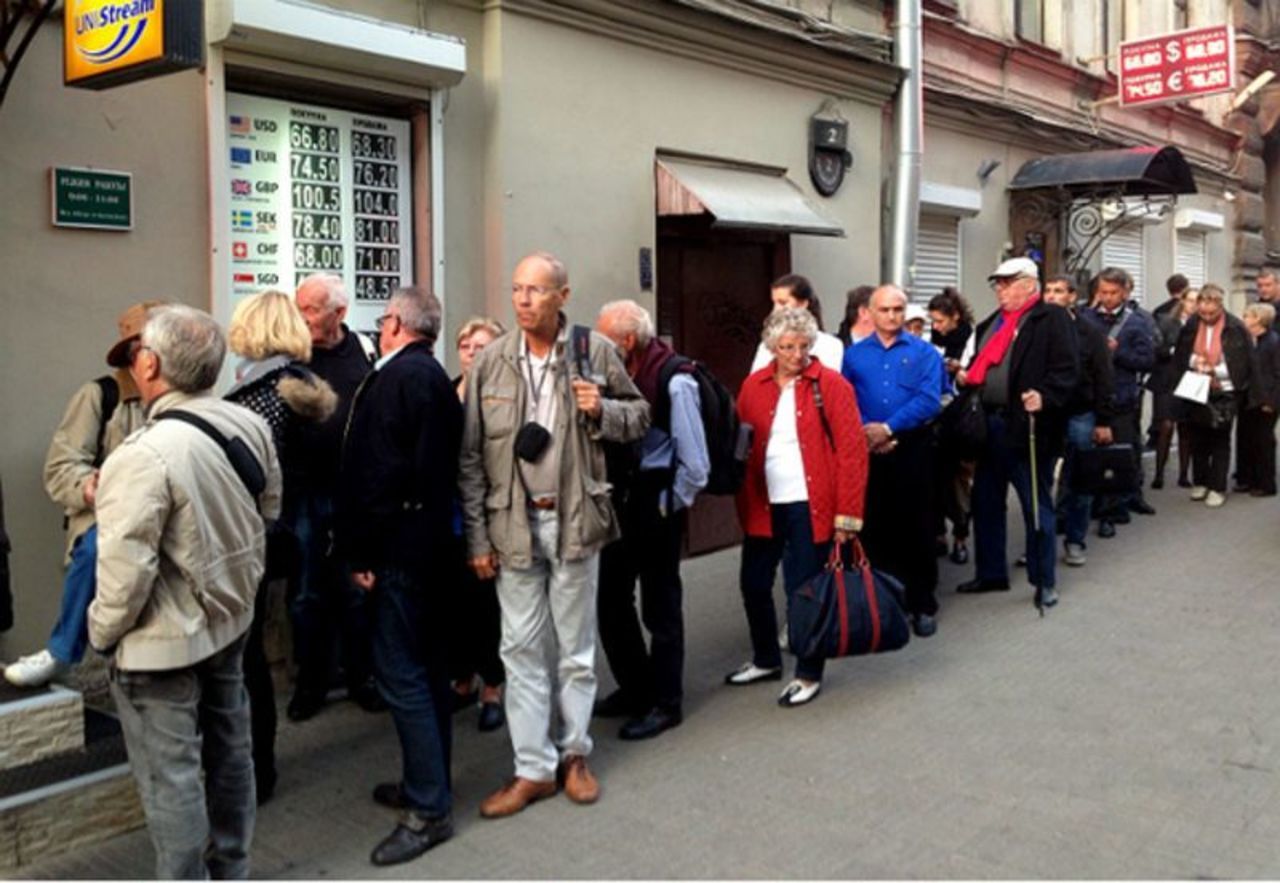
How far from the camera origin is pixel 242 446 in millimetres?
3438

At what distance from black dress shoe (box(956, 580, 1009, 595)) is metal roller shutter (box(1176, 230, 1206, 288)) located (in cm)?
1032

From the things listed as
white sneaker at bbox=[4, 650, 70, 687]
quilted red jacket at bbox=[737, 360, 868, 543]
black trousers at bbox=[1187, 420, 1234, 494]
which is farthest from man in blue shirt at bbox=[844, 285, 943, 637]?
black trousers at bbox=[1187, 420, 1234, 494]

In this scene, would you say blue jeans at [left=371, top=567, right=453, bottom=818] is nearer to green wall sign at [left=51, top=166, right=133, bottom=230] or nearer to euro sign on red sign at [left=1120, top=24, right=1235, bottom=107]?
green wall sign at [left=51, top=166, right=133, bottom=230]

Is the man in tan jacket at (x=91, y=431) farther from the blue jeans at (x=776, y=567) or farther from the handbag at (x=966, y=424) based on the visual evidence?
the handbag at (x=966, y=424)

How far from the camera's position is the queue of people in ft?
10.8

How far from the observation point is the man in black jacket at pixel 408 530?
3.87m

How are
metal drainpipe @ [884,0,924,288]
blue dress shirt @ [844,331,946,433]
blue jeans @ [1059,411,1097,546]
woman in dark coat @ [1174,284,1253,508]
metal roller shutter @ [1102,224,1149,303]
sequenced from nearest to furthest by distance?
blue dress shirt @ [844,331,946,433]
blue jeans @ [1059,411,1097,546]
metal drainpipe @ [884,0,924,288]
woman in dark coat @ [1174,284,1253,508]
metal roller shutter @ [1102,224,1149,303]

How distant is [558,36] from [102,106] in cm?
295

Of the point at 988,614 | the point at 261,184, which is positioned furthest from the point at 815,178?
the point at 261,184

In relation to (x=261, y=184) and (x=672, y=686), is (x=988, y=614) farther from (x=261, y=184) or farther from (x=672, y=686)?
(x=261, y=184)

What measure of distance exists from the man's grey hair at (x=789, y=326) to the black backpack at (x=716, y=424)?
0.38m

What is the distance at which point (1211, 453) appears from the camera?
10695mm

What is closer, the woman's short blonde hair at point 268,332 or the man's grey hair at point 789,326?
the woman's short blonde hair at point 268,332

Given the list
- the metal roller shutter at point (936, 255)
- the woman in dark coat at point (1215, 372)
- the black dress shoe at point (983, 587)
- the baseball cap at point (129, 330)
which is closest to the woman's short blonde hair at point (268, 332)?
the baseball cap at point (129, 330)
